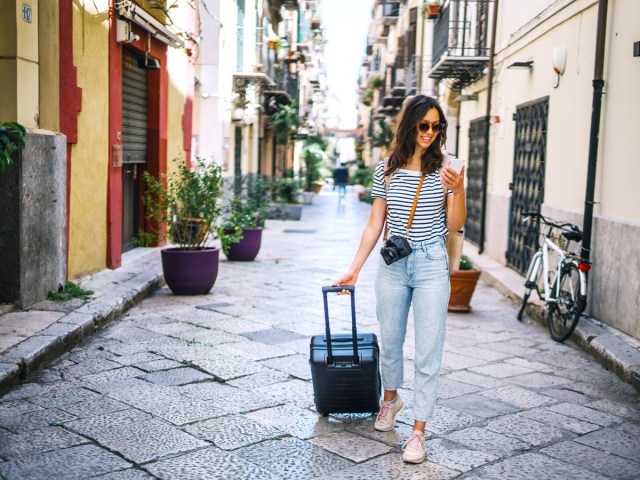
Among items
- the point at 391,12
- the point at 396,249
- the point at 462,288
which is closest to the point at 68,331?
the point at 396,249

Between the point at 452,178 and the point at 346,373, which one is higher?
the point at 452,178

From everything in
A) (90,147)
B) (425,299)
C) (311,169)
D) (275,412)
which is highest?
(90,147)

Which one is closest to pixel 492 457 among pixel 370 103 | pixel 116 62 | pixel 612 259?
pixel 612 259

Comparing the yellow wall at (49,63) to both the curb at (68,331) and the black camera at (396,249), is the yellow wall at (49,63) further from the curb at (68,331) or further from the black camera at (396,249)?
the black camera at (396,249)

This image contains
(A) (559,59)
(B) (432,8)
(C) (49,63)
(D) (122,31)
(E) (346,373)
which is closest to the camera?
(E) (346,373)

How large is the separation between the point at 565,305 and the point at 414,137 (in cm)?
369

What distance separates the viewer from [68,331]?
6.10m

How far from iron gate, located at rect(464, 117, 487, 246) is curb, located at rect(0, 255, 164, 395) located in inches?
286

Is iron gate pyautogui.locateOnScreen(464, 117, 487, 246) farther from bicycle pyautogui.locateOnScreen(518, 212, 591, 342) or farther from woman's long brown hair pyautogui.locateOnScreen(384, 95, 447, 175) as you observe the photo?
woman's long brown hair pyautogui.locateOnScreen(384, 95, 447, 175)

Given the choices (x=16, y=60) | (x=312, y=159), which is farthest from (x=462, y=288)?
(x=312, y=159)

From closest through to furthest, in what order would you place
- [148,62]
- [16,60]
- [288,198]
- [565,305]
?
[16,60], [565,305], [148,62], [288,198]

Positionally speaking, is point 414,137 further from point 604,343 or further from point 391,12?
point 391,12

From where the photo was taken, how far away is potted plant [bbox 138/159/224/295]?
8539mm

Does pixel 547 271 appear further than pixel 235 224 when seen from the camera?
No
